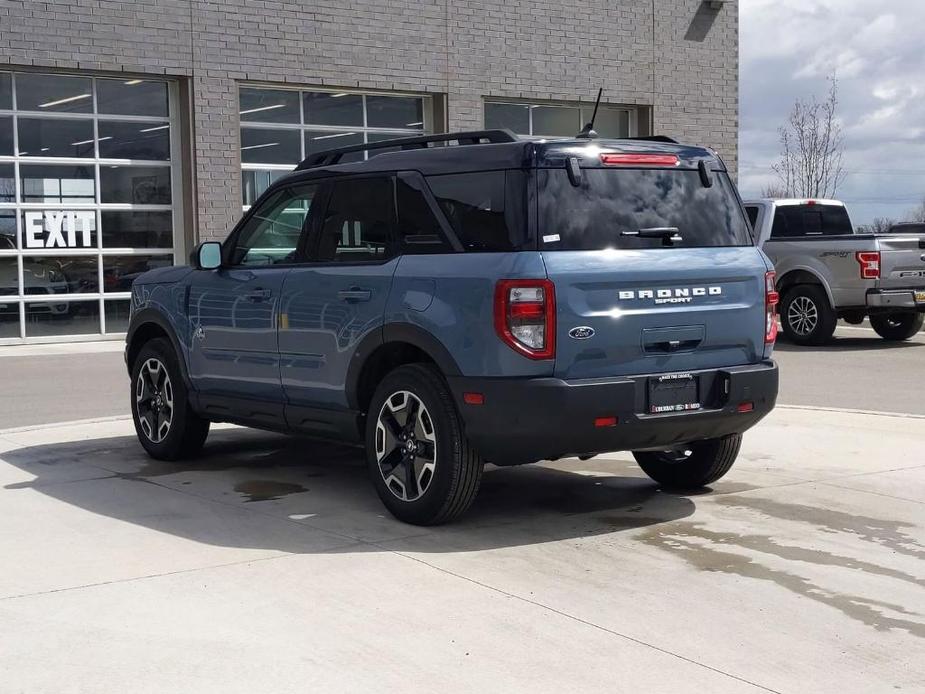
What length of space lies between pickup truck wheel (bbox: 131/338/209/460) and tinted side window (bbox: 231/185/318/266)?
1.03 metres

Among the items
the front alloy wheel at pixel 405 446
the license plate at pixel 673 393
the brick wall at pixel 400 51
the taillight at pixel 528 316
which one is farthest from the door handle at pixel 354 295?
the brick wall at pixel 400 51

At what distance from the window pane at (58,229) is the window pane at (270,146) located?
267cm

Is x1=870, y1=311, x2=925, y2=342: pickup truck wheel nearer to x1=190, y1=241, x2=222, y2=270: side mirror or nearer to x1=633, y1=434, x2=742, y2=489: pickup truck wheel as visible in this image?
x1=633, y1=434, x2=742, y2=489: pickup truck wheel

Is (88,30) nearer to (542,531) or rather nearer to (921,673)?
(542,531)

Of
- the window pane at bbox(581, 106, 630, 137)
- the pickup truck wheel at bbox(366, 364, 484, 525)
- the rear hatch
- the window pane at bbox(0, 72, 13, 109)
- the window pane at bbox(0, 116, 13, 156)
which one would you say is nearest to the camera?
the rear hatch

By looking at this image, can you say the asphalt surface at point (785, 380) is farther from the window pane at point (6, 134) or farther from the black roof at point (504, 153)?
the black roof at point (504, 153)

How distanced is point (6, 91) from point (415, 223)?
14.1 m

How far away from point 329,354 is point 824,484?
315cm

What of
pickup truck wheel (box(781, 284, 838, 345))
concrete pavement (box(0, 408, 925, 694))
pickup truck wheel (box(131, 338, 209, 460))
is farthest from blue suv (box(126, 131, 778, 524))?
pickup truck wheel (box(781, 284, 838, 345))

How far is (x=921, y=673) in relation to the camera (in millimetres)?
4734

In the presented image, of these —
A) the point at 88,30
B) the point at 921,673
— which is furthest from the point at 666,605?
the point at 88,30

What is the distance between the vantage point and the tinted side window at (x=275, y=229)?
26.6 ft

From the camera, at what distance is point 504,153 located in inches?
269

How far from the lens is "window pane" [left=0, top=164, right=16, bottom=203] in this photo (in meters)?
19.7
